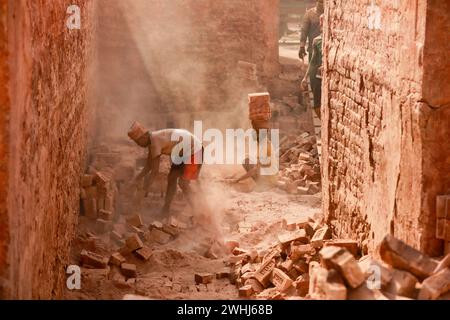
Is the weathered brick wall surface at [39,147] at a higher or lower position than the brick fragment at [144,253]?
higher

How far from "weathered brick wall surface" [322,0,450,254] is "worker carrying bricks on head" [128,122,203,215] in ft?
7.92

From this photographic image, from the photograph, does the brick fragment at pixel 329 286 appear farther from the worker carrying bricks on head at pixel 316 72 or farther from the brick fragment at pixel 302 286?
the worker carrying bricks on head at pixel 316 72

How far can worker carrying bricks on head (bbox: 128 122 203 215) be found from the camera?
10820 millimetres

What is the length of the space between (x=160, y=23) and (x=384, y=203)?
8.86 m

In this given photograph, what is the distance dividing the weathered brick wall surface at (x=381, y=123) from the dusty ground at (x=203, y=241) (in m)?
1.67

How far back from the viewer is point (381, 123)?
23.6 ft

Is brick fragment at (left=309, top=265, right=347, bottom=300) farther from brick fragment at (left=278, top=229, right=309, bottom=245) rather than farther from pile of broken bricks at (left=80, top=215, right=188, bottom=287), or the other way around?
pile of broken bricks at (left=80, top=215, right=188, bottom=287)

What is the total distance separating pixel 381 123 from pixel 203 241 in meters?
3.91

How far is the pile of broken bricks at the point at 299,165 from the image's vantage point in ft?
41.1

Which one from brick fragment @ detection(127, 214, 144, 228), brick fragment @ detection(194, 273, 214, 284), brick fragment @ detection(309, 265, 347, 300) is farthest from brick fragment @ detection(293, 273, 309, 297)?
brick fragment @ detection(127, 214, 144, 228)

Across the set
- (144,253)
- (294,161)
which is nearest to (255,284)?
(144,253)

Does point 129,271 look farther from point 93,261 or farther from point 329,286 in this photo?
point 329,286

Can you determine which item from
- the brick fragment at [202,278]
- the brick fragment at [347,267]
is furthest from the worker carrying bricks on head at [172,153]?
the brick fragment at [347,267]
